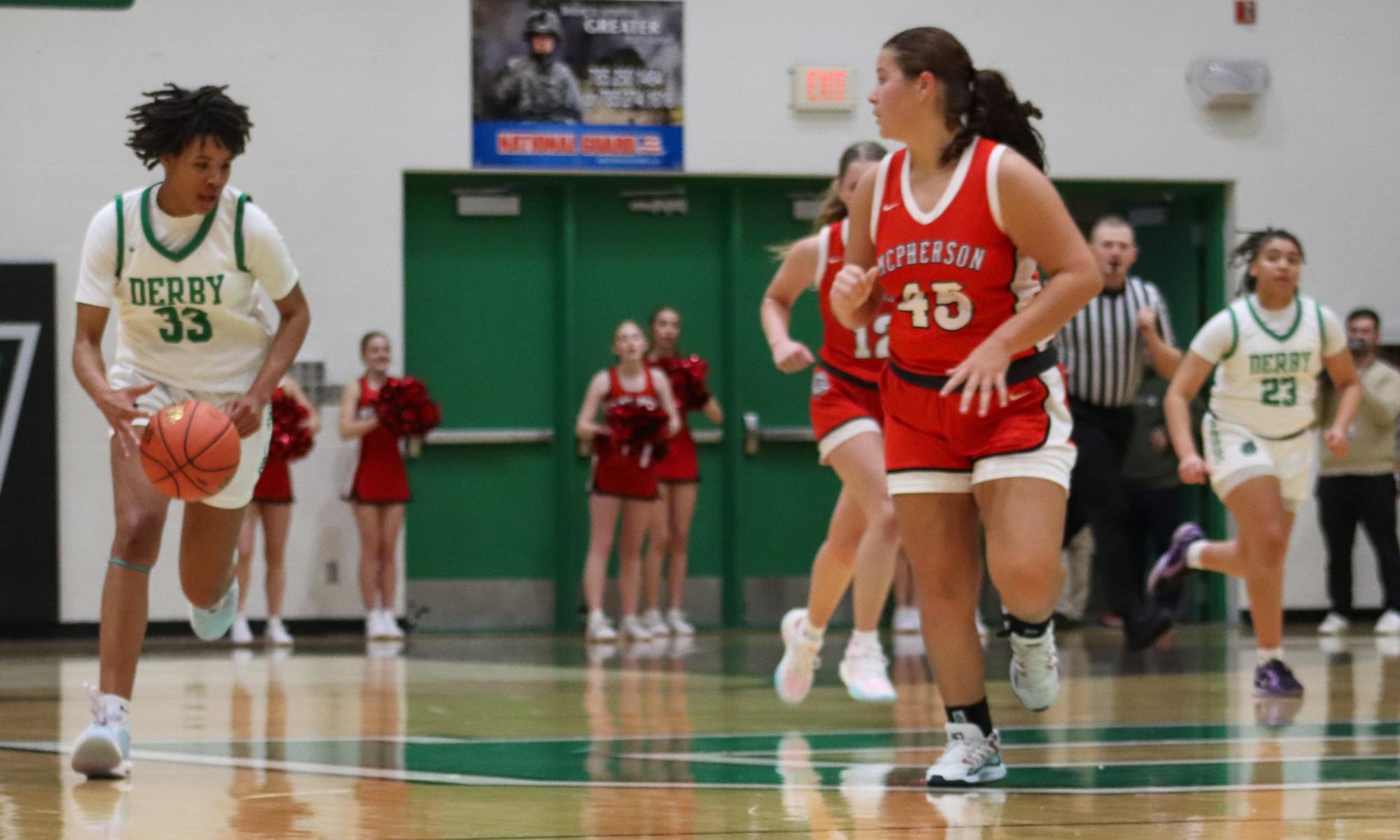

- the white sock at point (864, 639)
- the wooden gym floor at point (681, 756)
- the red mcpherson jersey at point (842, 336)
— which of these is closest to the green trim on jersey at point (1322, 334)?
the wooden gym floor at point (681, 756)

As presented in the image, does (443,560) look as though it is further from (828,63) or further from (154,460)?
(154,460)

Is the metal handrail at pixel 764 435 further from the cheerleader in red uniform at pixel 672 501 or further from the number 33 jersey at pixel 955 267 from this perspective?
the number 33 jersey at pixel 955 267

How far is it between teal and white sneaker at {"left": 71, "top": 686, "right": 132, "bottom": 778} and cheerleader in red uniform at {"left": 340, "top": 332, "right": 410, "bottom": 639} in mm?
6825

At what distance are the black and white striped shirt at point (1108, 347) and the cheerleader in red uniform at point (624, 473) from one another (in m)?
2.67

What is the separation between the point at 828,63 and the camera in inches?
493

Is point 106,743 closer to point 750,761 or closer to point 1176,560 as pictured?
point 750,761

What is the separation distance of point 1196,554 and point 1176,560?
1032 millimetres

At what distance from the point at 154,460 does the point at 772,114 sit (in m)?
8.43

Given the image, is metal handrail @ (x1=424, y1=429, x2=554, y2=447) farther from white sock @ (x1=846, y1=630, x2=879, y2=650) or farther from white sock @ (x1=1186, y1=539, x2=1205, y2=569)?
white sock @ (x1=846, y1=630, x2=879, y2=650)

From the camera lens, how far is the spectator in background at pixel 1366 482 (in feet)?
37.6

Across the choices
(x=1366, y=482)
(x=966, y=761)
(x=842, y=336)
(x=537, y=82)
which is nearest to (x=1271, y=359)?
(x=842, y=336)

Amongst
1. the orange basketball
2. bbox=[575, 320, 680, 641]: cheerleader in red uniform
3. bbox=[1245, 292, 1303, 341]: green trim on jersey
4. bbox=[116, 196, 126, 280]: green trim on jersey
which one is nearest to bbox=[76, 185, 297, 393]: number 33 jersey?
bbox=[116, 196, 126, 280]: green trim on jersey

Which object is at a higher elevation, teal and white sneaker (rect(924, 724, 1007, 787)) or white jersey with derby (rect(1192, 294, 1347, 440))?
white jersey with derby (rect(1192, 294, 1347, 440))

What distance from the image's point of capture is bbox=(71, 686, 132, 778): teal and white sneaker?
451cm
